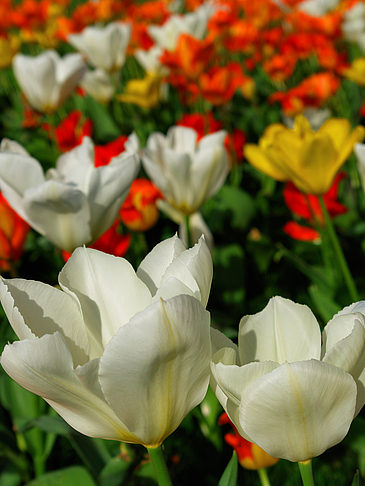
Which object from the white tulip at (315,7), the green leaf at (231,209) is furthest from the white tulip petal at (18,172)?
the white tulip at (315,7)

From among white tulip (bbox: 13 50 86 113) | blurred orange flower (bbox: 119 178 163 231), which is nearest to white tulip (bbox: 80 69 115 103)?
white tulip (bbox: 13 50 86 113)

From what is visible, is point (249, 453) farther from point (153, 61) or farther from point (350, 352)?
point (153, 61)

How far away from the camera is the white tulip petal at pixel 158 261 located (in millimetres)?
529

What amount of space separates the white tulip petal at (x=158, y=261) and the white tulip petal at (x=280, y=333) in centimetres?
8

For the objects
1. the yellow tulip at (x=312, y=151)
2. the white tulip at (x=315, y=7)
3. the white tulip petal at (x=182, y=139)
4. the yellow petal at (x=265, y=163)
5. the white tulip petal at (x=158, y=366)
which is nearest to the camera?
the white tulip petal at (x=158, y=366)

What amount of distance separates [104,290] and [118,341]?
130 mm

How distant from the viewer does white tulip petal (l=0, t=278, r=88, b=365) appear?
19.4 inches

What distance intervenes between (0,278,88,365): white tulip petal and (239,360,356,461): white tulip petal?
0.14 meters

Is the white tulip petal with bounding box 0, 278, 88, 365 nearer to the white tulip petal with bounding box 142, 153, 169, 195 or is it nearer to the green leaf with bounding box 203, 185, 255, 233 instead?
the white tulip petal with bounding box 142, 153, 169, 195

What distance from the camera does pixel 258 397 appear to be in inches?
16.8

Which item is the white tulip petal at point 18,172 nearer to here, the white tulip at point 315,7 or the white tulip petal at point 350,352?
the white tulip petal at point 350,352

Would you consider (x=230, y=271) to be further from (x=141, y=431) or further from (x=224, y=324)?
(x=141, y=431)

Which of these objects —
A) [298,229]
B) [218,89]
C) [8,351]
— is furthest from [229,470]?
[218,89]

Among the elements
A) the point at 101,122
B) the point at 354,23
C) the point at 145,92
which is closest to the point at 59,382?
the point at 145,92
